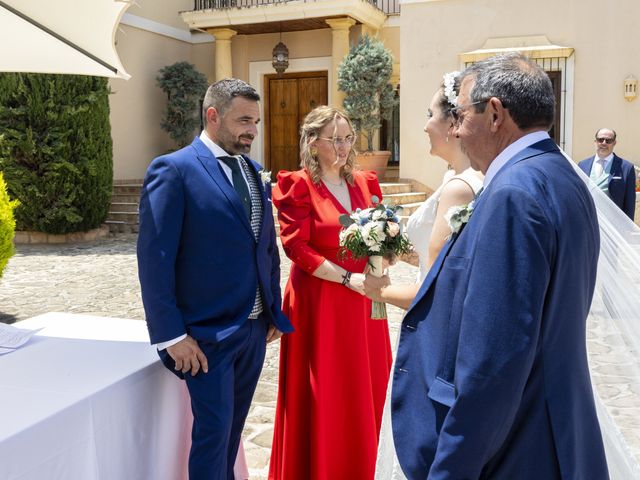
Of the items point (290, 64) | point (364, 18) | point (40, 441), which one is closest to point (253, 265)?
point (40, 441)

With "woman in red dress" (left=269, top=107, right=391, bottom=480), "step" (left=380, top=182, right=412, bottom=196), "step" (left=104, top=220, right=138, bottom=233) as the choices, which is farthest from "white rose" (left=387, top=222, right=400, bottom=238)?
"step" (left=104, top=220, right=138, bottom=233)

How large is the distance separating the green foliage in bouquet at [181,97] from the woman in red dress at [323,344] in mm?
14189

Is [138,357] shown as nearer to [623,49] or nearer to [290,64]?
[623,49]

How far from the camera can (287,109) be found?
59.2 feet

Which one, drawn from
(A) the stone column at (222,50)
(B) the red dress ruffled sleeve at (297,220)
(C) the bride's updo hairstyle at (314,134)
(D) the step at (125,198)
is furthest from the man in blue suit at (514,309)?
(A) the stone column at (222,50)

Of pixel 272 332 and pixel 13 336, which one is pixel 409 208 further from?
pixel 13 336

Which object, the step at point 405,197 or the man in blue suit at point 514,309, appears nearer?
the man in blue suit at point 514,309

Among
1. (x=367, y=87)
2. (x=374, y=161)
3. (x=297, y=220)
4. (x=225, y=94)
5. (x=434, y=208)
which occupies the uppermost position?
(x=367, y=87)

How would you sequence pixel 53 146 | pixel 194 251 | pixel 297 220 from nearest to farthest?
pixel 194 251, pixel 297 220, pixel 53 146

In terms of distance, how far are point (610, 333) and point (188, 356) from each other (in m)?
1.64

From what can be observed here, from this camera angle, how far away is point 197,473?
2.51 m

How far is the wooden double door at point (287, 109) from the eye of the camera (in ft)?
58.4

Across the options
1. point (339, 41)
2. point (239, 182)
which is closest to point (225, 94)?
point (239, 182)

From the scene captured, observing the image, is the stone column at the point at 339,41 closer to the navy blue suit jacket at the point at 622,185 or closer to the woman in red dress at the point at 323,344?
the navy blue suit jacket at the point at 622,185
